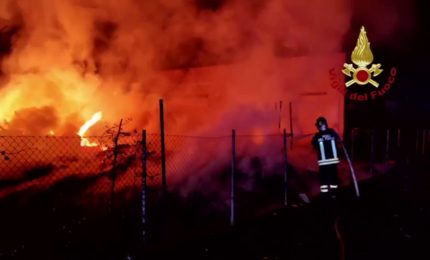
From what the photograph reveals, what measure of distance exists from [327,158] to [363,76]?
6.08 metres

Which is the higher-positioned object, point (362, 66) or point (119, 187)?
point (362, 66)

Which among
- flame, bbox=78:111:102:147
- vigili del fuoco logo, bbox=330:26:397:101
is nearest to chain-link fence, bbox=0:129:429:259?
flame, bbox=78:111:102:147

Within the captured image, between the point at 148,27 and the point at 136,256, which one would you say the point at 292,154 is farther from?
the point at 136,256

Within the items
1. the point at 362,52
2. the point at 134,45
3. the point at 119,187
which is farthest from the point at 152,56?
the point at 362,52

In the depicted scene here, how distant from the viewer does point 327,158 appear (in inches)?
293

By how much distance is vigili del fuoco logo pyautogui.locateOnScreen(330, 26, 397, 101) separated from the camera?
12094mm

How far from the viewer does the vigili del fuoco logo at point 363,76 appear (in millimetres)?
12094

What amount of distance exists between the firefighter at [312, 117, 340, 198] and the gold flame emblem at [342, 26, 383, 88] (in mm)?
5311

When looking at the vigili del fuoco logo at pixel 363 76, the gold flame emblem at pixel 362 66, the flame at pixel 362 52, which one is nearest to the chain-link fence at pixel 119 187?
the vigili del fuoco logo at pixel 363 76

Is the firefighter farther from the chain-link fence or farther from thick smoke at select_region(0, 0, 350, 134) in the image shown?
thick smoke at select_region(0, 0, 350, 134)

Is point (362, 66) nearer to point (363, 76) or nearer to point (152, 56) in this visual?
point (363, 76)

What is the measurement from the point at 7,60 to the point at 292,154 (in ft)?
25.5

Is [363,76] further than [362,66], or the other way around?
[363,76]

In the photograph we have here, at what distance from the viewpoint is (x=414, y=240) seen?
17.5ft
